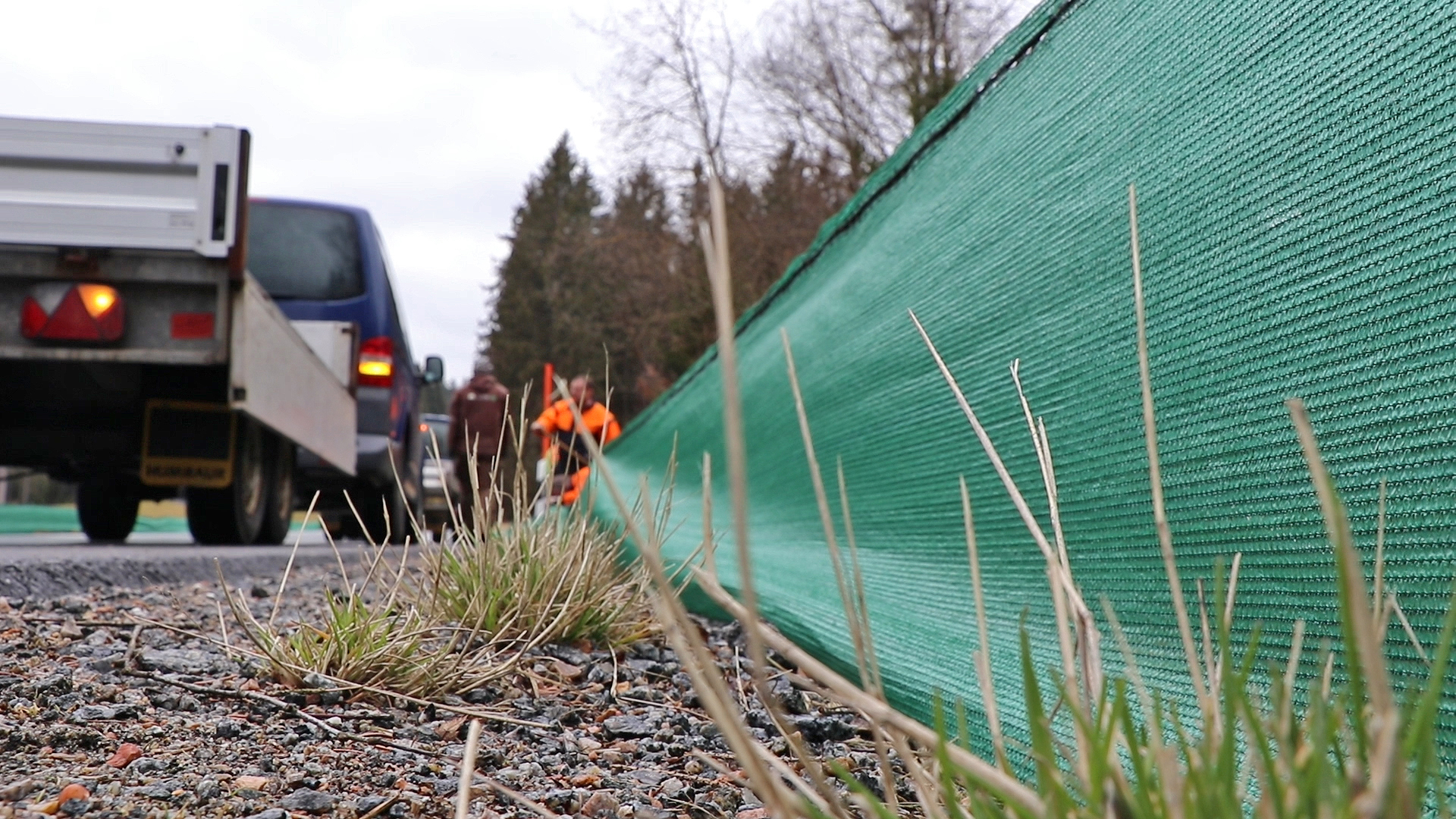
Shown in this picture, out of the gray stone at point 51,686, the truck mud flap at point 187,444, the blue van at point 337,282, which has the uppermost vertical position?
the blue van at point 337,282

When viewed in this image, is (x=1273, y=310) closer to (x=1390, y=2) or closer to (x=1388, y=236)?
(x=1388, y=236)

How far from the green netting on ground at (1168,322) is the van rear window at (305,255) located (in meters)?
5.85

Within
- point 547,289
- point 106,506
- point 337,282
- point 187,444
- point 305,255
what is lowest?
point 106,506

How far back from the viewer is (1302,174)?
1.58 metres

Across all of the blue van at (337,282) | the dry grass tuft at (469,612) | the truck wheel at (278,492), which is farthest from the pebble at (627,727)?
the blue van at (337,282)

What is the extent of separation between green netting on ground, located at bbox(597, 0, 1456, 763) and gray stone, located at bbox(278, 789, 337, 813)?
2.91 feet

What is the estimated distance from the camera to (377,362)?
863 cm

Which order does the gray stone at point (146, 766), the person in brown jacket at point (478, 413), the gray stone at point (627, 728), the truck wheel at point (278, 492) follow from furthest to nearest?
the person in brown jacket at point (478, 413), the truck wheel at point (278, 492), the gray stone at point (627, 728), the gray stone at point (146, 766)

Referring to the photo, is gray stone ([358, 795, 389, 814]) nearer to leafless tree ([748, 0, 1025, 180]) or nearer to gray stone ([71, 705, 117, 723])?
gray stone ([71, 705, 117, 723])

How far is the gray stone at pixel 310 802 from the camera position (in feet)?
4.73

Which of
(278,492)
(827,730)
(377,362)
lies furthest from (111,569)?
(377,362)

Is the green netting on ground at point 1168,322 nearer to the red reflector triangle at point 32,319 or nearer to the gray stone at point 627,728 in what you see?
the gray stone at point 627,728

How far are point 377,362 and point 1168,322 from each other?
24.3 ft

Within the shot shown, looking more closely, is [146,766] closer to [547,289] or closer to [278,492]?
[278,492]
